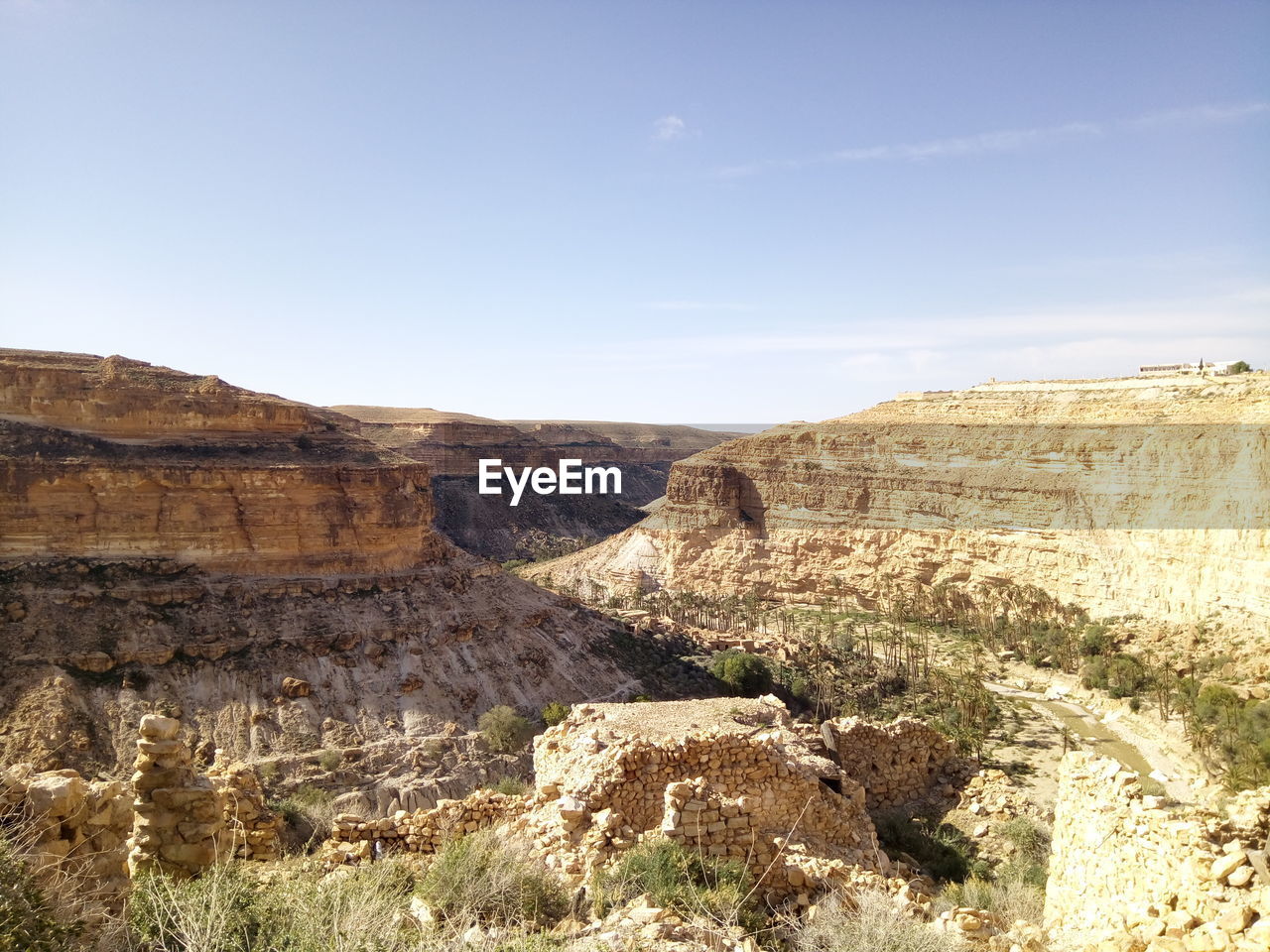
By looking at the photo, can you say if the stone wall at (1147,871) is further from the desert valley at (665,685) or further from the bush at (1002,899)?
the bush at (1002,899)

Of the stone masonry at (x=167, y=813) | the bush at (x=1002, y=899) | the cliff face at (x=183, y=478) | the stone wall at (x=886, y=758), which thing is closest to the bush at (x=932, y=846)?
the stone wall at (x=886, y=758)

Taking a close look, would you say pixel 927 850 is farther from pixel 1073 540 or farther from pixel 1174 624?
pixel 1073 540

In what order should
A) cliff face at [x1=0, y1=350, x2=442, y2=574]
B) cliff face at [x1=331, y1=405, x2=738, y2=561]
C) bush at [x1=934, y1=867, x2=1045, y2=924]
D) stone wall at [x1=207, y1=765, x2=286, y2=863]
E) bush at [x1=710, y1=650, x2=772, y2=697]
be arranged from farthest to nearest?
cliff face at [x1=331, y1=405, x2=738, y2=561] → bush at [x1=710, y1=650, x2=772, y2=697] → cliff face at [x1=0, y1=350, x2=442, y2=574] → stone wall at [x1=207, y1=765, x2=286, y2=863] → bush at [x1=934, y1=867, x2=1045, y2=924]

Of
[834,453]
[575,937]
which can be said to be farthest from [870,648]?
[575,937]

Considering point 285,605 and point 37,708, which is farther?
point 285,605

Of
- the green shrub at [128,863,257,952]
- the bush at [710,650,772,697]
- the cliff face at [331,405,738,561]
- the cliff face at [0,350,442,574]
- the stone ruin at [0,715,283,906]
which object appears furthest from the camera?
the cliff face at [331,405,738,561]

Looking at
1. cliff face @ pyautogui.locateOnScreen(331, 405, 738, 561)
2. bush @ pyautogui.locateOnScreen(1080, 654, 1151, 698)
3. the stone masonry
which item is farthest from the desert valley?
cliff face @ pyautogui.locateOnScreen(331, 405, 738, 561)

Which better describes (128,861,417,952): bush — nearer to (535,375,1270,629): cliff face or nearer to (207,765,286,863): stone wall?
(207,765,286,863): stone wall
